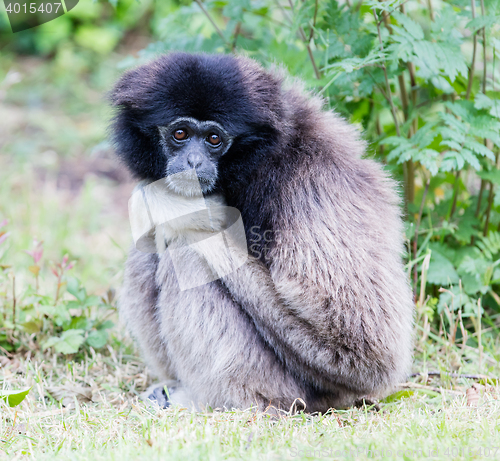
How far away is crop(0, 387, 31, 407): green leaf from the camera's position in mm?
3367

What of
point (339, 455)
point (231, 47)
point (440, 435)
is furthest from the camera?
point (231, 47)

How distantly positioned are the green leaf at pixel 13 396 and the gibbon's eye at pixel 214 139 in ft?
6.03

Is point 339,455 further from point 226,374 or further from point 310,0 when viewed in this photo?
point 310,0

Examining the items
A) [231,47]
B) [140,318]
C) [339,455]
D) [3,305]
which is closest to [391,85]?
[231,47]

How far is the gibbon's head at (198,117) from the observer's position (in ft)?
11.3

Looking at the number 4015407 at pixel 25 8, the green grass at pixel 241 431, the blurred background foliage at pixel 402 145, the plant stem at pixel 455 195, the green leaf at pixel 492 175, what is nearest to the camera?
the green grass at pixel 241 431

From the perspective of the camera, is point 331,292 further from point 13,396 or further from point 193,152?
point 13,396

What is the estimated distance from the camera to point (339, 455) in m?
2.43

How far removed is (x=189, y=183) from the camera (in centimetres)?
359

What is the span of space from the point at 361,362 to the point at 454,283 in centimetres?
151

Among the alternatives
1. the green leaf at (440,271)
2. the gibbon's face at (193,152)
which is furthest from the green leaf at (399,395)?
the gibbon's face at (193,152)

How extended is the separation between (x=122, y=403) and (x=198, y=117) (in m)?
1.92

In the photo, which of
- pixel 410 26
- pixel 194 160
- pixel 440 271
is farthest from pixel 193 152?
pixel 440 271

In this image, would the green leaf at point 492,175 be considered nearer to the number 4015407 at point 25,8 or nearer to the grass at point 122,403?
the grass at point 122,403
